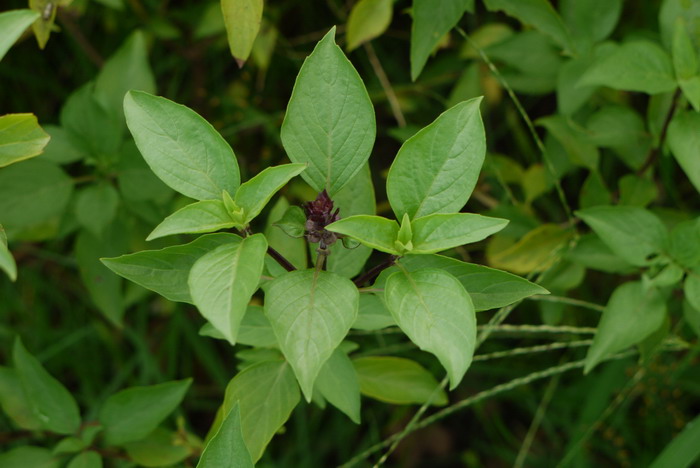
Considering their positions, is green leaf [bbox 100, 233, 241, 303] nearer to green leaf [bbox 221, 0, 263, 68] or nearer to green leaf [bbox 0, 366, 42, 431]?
green leaf [bbox 221, 0, 263, 68]

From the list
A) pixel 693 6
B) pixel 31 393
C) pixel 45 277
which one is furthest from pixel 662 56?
pixel 45 277

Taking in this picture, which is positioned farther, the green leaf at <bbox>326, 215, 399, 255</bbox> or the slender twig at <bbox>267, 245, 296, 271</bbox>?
the slender twig at <bbox>267, 245, 296, 271</bbox>

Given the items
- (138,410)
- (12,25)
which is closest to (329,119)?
(12,25)

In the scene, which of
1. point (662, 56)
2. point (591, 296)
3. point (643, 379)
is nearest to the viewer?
point (662, 56)

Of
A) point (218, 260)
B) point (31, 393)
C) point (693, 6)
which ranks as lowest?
point (31, 393)

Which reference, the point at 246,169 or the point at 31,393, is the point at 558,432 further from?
the point at 31,393

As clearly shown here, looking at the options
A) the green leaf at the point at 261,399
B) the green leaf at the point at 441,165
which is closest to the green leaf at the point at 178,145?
the green leaf at the point at 441,165

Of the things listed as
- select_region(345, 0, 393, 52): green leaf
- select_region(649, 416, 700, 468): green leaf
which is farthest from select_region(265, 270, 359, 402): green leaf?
select_region(649, 416, 700, 468): green leaf

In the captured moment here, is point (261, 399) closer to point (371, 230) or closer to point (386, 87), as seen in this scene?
point (371, 230)
